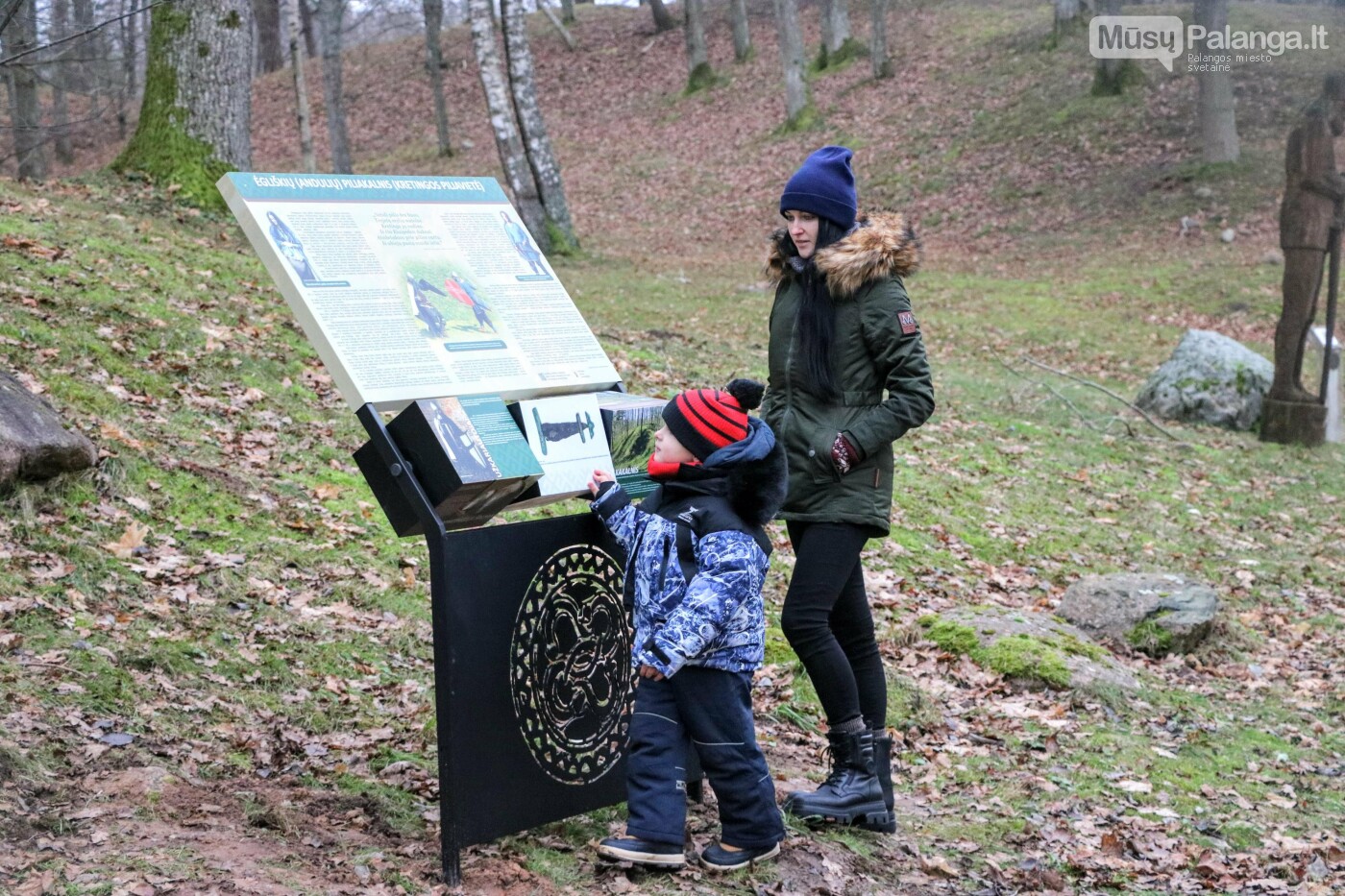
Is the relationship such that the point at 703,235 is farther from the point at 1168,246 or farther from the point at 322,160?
the point at 322,160

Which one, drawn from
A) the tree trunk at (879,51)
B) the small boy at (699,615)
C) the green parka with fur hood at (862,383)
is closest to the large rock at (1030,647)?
the green parka with fur hood at (862,383)

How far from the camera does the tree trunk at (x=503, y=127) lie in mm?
15852

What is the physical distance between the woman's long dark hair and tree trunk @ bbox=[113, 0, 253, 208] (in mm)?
8695

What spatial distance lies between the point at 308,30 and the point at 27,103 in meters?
25.4

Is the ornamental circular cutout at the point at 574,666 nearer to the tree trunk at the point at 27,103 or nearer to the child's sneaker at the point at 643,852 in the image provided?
the child's sneaker at the point at 643,852

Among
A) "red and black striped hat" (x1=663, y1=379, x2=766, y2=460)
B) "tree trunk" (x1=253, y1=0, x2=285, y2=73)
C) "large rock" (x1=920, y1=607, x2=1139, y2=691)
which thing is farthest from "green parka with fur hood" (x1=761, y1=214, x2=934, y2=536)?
"tree trunk" (x1=253, y1=0, x2=285, y2=73)

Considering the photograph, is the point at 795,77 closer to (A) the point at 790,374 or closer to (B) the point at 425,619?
(B) the point at 425,619

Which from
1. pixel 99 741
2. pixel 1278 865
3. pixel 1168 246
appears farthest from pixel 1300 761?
pixel 1168 246

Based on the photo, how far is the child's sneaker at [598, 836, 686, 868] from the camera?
385 cm

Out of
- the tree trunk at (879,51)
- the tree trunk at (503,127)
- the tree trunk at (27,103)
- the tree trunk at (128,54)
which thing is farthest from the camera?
the tree trunk at (879,51)

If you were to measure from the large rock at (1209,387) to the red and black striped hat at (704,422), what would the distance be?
11.0 m

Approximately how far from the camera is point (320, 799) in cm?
423

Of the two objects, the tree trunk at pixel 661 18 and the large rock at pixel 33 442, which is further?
the tree trunk at pixel 661 18

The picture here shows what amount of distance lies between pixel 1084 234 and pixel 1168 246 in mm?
1611
